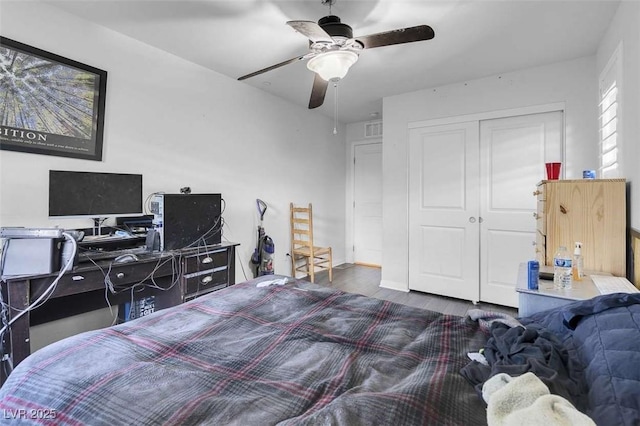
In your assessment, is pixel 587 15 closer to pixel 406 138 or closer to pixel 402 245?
pixel 406 138

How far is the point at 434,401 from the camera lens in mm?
830

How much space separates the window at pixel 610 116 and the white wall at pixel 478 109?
251 millimetres

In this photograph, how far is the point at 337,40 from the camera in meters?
1.85

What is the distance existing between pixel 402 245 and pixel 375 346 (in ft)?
9.26

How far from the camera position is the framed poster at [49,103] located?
191 cm

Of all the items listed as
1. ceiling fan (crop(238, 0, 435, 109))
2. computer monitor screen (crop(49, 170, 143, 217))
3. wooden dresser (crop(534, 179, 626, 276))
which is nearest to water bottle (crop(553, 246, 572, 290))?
wooden dresser (crop(534, 179, 626, 276))

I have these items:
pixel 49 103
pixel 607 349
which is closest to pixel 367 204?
pixel 49 103

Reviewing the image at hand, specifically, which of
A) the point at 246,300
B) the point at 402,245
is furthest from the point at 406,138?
Answer: the point at 246,300

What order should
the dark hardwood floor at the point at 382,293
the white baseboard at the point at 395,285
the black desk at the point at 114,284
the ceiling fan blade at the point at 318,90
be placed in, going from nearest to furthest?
the black desk at the point at 114,284 → the ceiling fan blade at the point at 318,90 → the dark hardwood floor at the point at 382,293 → the white baseboard at the point at 395,285

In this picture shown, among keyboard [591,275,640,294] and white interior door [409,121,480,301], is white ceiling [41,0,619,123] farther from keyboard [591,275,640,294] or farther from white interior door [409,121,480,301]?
keyboard [591,275,640,294]

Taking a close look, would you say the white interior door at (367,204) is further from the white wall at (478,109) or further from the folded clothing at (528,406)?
the folded clothing at (528,406)

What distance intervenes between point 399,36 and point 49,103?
A: 7.62 feet

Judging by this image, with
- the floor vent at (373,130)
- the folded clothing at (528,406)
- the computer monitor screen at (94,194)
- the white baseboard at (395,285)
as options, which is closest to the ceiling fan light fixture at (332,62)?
the computer monitor screen at (94,194)

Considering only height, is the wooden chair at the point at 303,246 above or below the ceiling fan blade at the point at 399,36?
below
